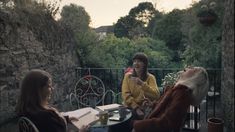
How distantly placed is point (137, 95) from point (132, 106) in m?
0.17

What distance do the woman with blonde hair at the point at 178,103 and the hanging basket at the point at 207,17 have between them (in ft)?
10.8

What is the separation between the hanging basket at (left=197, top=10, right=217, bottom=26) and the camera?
568 cm

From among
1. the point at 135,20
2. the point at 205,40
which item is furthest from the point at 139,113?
the point at 135,20

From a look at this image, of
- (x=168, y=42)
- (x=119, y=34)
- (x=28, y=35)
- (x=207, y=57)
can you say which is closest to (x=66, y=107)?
(x=28, y=35)

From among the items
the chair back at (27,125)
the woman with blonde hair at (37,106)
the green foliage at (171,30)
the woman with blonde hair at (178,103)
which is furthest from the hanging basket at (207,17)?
the green foliage at (171,30)

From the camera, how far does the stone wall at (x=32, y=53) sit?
4.01m

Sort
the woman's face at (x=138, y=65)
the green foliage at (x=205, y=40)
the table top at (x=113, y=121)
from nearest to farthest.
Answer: the table top at (x=113, y=121), the woman's face at (x=138, y=65), the green foliage at (x=205, y=40)

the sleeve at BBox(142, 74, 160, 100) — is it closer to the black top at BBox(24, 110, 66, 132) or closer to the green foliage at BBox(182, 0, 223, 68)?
the black top at BBox(24, 110, 66, 132)

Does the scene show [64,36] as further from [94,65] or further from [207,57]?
[207,57]

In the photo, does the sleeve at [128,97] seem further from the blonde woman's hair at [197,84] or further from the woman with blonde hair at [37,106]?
the woman with blonde hair at [37,106]

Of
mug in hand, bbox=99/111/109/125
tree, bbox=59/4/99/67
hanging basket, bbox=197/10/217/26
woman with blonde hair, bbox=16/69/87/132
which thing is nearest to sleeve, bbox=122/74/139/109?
mug in hand, bbox=99/111/109/125

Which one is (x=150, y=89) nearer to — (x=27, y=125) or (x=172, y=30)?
(x=27, y=125)

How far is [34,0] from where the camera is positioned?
5238 millimetres

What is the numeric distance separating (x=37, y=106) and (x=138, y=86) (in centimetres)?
166
